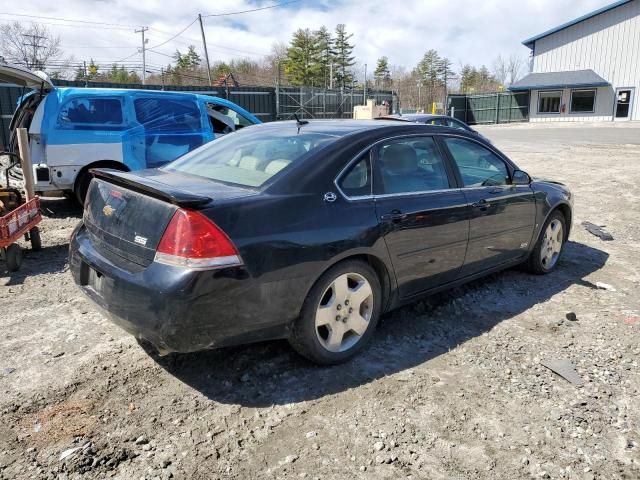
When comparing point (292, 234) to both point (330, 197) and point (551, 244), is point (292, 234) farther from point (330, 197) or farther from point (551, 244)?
point (551, 244)

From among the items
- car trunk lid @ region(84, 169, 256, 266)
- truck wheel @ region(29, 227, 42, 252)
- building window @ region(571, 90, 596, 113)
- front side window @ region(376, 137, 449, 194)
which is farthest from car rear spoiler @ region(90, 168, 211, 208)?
building window @ region(571, 90, 596, 113)

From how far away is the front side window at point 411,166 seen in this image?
362 cm

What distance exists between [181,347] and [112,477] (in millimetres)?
690

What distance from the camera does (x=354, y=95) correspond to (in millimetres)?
32969

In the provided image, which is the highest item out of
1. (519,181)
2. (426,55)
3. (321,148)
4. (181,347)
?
(426,55)

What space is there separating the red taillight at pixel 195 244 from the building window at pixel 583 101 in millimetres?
44437

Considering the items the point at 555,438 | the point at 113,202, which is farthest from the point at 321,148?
the point at 555,438

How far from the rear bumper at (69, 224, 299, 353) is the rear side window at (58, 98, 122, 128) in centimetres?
518

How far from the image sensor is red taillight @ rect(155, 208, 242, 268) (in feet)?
8.84

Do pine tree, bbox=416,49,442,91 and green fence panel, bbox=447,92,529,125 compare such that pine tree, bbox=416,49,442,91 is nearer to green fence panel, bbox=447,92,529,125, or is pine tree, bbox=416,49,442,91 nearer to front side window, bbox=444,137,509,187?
green fence panel, bbox=447,92,529,125

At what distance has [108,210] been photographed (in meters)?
3.23

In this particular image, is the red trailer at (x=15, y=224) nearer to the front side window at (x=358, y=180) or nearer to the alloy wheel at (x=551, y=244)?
the front side window at (x=358, y=180)

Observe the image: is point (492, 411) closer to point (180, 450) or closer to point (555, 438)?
point (555, 438)

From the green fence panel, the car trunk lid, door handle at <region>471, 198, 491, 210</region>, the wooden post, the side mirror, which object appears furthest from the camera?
the green fence panel
